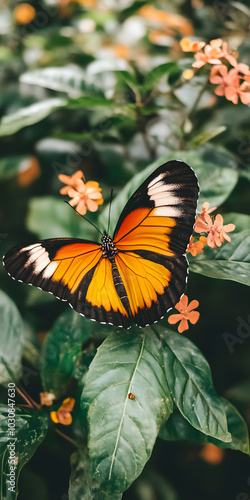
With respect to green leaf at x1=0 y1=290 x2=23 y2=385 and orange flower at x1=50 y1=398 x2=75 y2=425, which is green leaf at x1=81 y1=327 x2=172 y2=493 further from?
green leaf at x1=0 y1=290 x2=23 y2=385

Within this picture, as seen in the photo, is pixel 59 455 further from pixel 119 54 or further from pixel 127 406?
pixel 119 54

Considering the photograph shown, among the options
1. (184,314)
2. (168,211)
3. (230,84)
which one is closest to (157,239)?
(168,211)

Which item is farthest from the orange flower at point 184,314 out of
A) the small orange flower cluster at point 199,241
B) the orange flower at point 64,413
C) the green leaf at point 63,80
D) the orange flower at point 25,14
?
the orange flower at point 25,14

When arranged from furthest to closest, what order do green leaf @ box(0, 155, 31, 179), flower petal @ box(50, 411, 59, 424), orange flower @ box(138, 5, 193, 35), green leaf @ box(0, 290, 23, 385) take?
orange flower @ box(138, 5, 193, 35)
green leaf @ box(0, 155, 31, 179)
green leaf @ box(0, 290, 23, 385)
flower petal @ box(50, 411, 59, 424)

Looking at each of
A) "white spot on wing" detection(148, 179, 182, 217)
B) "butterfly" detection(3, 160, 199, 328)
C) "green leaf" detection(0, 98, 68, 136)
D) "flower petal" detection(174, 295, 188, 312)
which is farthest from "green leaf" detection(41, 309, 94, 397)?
"green leaf" detection(0, 98, 68, 136)

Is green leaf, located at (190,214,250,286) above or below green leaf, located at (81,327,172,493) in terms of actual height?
above

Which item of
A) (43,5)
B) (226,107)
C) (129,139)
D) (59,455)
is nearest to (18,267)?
(59,455)

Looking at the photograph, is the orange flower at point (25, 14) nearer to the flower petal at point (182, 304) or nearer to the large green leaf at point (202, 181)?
the large green leaf at point (202, 181)
